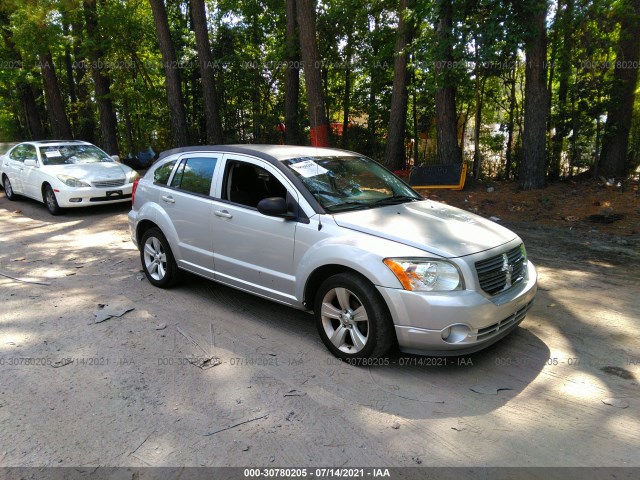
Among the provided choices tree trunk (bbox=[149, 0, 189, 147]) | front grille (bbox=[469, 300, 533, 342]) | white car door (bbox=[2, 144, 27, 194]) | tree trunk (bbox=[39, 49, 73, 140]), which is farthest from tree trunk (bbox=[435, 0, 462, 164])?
tree trunk (bbox=[39, 49, 73, 140])

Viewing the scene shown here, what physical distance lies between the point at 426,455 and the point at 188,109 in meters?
18.0

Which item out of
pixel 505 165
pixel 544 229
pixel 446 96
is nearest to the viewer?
pixel 544 229

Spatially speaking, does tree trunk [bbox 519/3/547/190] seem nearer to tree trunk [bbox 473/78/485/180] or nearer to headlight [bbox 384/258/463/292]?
tree trunk [bbox 473/78/485/180]

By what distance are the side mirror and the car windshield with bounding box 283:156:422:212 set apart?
0.30m

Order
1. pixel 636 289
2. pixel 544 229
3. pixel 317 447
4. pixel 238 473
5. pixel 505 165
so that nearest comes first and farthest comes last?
pixel 238 473 < pixel 317 447 < pixel 636 289 < pixel 544 229 < pixel 505 165

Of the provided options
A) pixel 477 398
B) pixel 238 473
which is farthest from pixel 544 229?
pixel 238 473

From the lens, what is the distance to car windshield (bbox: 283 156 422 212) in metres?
4.44

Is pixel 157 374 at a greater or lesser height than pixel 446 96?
lesser

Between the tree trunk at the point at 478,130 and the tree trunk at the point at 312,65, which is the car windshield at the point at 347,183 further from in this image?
the tree trunk at the point at 478,130

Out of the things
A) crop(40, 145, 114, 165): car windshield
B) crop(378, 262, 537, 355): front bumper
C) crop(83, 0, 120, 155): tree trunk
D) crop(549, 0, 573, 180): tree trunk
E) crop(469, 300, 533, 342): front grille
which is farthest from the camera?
crop(83, 0, 120, 155): tree trunk

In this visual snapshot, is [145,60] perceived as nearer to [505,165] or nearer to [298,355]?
[505,165]

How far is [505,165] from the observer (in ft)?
41.0

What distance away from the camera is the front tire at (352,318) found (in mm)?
3701

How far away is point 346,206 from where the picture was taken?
172 inches
